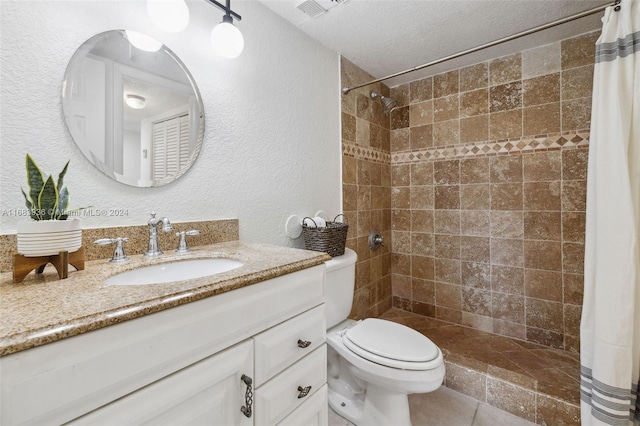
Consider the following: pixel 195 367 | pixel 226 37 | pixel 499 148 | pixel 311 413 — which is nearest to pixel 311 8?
pixel 226 37

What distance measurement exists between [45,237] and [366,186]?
185cm

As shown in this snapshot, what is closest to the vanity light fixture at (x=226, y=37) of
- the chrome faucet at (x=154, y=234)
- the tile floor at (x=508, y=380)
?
the chrome faucet at (x=154, y=234)

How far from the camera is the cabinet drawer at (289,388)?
0.75 metres

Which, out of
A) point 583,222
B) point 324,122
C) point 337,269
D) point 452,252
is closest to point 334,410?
point 337,269

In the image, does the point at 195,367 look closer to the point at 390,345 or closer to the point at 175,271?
the point at 175,271

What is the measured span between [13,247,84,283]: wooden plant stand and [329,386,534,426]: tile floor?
135 centimetres

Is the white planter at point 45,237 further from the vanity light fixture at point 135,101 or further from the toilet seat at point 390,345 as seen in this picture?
the toilet seat at point 390,345

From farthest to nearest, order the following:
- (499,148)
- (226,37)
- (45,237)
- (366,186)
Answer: (366,186) → (499,148) → (226,37) → (45,237)

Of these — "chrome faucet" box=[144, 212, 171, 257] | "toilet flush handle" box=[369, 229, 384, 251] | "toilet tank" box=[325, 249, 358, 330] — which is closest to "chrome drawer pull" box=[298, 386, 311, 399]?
"toilet tank" box=[325, 249, 358, 330]

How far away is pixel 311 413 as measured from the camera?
90cm

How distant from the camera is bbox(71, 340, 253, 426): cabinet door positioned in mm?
514

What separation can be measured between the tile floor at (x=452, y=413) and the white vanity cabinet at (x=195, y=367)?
0.78 meters

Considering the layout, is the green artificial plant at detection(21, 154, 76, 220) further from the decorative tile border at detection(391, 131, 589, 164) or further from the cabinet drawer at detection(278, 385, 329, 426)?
the decorative tile border at detection(391, 131, 589, 164)

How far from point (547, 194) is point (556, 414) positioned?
126 centimetres
